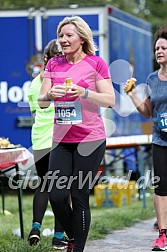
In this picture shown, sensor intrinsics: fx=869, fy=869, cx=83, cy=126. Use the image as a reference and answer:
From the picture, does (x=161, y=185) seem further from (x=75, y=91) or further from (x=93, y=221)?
(x=93, y=221)

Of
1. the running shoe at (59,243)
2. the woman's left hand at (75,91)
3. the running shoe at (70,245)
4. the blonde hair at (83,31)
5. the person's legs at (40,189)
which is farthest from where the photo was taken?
the person's legs at (40,189)

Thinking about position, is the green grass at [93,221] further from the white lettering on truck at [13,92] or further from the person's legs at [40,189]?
the white lettering on truck at [13,92]

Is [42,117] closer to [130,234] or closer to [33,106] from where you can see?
[33,106]

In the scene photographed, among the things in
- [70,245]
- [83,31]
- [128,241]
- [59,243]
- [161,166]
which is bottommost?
[128,241]

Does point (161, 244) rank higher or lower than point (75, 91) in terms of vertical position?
lower

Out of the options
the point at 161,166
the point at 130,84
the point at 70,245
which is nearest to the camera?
the point at 70,245

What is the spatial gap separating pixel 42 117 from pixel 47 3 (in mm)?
21251

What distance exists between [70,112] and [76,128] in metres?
0.13

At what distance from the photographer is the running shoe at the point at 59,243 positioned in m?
7.54

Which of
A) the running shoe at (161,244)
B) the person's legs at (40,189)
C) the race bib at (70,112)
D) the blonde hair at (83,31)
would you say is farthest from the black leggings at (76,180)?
the person's legs at (40,189)

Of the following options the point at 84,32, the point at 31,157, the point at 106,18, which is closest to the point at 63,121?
the point at 84,32

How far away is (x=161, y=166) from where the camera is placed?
24.4 ft

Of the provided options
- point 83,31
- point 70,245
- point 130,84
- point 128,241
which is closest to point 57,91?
point 83,31

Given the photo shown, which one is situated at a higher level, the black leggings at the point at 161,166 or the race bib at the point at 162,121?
the race bib at the point at 162,121
